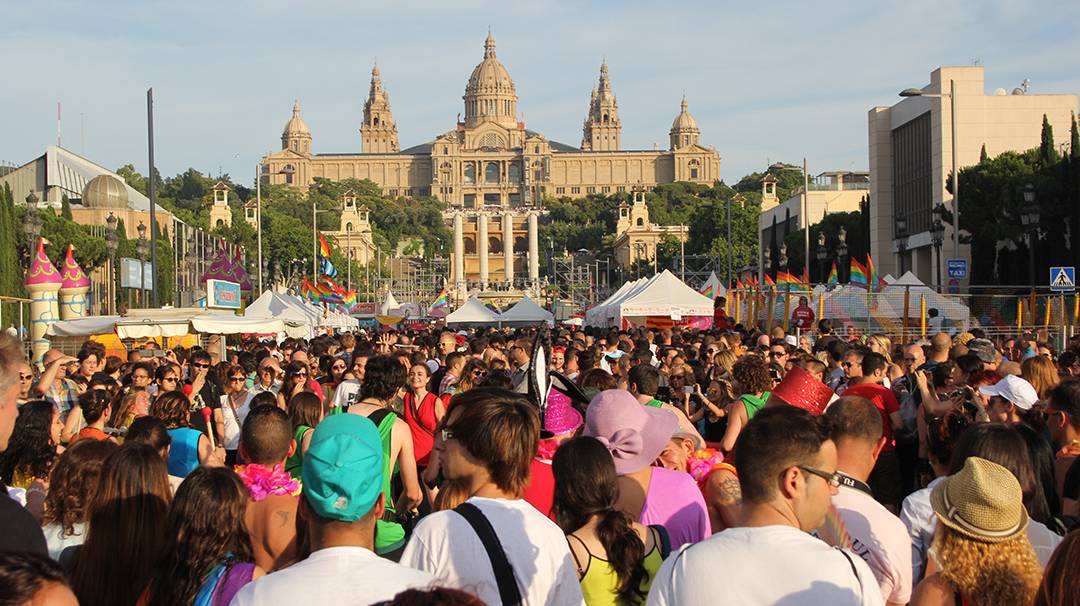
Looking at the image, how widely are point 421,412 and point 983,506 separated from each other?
18.3 feet

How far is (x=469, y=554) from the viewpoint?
3.91 m

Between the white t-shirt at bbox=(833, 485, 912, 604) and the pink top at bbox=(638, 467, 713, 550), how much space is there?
2.16ft

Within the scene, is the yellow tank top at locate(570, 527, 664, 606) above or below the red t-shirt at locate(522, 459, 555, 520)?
below

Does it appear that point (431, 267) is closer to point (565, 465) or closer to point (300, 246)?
point (300, 246)

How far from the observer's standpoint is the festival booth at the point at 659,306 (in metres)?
29.1

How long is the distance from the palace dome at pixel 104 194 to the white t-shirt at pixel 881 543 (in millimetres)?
70452

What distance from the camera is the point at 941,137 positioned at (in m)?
57.4

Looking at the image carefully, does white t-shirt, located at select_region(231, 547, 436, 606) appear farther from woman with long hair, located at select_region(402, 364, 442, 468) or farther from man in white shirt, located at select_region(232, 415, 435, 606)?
woman with long hair, located at select_region(402, 364, 442, 468)

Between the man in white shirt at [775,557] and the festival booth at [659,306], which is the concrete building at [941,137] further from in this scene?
the man in white shirt at [775,557]

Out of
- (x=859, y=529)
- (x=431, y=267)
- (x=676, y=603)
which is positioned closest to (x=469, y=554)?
(x=676, y=603)

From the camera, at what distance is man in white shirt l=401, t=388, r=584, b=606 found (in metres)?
3.89

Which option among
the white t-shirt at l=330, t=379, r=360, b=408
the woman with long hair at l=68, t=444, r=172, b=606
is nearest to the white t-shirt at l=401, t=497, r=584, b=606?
the woman with long hair at l=68, t=444, r=172, b=606

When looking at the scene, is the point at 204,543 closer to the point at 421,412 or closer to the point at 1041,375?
the point at 421,412

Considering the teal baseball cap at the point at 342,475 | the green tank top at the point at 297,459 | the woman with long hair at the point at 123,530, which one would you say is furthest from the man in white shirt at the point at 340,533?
the green tank top at the point at 297,459
